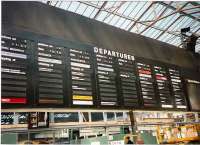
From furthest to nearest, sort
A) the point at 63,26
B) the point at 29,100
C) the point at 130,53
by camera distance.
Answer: the point at 130,53 → the point at 63,26 → the point at 29,100

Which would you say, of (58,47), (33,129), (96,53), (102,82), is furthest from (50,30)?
(33,129)

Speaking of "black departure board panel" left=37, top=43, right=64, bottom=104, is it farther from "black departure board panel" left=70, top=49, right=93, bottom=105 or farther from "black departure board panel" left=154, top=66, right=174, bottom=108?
"black departure board panel" left=154, top=66, right=174, bottom=108

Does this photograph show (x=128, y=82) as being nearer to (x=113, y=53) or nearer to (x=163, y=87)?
(x=113, y=53)

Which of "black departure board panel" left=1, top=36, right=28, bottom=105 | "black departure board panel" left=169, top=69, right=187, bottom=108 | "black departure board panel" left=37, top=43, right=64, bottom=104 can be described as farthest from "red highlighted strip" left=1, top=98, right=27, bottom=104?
"black departure board panel" left=169, top=69, right=187, bottom=108

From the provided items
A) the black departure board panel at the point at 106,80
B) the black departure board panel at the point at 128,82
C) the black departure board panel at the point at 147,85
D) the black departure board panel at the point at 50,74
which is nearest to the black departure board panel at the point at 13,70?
the black departure board panel at the point at 50,74

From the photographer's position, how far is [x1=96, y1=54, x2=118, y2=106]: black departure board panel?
317cm

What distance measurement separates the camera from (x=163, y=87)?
13.3 ft

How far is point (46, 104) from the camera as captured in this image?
8.45 feet

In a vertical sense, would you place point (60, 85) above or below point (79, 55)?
below

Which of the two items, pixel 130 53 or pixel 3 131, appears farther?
pixel 130 53

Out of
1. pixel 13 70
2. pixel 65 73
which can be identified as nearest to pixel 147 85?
pixel 65 73

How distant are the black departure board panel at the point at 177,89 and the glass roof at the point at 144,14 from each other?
5.02 m

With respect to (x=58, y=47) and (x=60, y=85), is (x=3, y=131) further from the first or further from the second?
(x=58, y=47)

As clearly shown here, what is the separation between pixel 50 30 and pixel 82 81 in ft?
2.24
